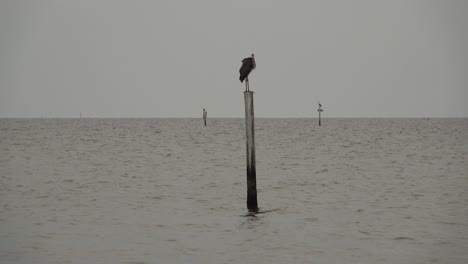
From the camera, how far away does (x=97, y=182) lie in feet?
91.5

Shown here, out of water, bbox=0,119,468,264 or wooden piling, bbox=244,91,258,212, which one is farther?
wooden piling, bbox=244,91,258,212

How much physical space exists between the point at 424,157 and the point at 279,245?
30.5 m

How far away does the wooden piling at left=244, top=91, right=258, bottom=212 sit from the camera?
18281mm

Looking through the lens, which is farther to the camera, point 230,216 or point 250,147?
point 230,216

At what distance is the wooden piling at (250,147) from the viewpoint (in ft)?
60.0

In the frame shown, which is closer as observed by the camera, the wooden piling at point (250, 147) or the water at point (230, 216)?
the water at point (230, 216)

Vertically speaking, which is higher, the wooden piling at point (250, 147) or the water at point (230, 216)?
the wooden piling at point (250, 147)

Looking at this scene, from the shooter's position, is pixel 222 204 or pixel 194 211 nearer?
pixel 194 211

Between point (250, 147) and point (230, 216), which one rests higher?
point (250, 147)

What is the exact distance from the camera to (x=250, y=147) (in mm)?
18703

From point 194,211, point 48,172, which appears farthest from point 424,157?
point 194,211

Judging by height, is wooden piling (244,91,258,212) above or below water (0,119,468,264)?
above

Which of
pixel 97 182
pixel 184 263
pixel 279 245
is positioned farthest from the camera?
pixel 97 182

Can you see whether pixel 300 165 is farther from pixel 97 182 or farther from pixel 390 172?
pixel 97 182
